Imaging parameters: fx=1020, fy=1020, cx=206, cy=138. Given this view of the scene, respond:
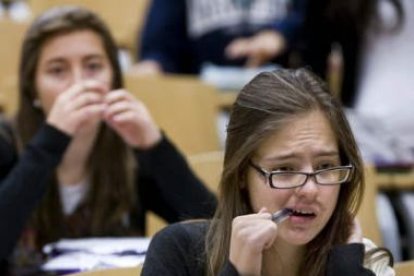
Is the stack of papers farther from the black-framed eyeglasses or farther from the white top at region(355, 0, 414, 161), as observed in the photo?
the white top at region(355, 0, 414, 161)

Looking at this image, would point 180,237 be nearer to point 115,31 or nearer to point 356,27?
point 356,27

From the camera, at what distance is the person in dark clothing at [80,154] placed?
2.15 metres

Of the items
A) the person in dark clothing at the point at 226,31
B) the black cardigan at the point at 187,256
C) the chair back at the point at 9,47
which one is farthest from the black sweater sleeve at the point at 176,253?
the chair back at the point at 9,47

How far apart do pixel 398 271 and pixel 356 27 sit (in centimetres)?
157

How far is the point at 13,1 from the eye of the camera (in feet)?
15.4

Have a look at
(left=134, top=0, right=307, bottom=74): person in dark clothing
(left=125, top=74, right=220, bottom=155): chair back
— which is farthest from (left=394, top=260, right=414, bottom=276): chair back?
(left=134, top=0, right=307, bottom=74): person in dark clothing

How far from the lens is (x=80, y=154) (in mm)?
2330

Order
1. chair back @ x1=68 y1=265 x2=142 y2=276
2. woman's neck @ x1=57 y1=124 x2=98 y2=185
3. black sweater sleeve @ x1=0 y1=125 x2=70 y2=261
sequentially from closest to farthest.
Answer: chair back @ x1=68 y1=265 x2=142 y2=276, black sweater sleeve @ x1=0 y1=125 x2=70 y2=261, woman's neck @ x1=57 y1=124 x2=98 y2=185

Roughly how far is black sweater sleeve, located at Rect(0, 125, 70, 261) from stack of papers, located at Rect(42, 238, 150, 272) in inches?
3.9

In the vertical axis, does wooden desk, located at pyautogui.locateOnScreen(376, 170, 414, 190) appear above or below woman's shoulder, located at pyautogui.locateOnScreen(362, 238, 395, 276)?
below

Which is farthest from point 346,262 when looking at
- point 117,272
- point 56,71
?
point 56,71

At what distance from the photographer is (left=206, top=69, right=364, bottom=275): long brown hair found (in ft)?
4.89

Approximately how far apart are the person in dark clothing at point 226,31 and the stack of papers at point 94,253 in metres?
1.32

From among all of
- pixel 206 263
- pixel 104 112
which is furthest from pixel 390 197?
pixel 206 263
